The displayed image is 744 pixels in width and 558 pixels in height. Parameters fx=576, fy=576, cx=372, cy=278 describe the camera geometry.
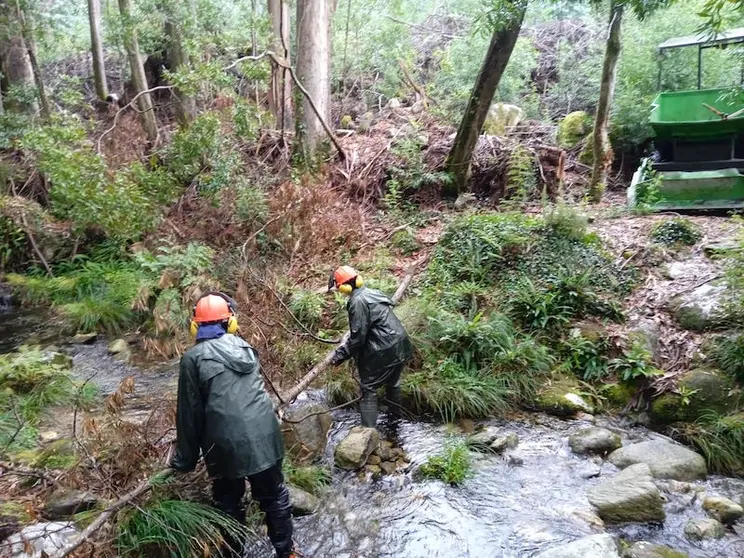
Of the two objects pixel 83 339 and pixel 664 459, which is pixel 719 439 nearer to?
pixel 664 459

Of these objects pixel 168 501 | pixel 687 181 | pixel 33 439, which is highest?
pixel 687 181

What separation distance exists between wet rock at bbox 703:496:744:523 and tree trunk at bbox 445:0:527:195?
233 inches

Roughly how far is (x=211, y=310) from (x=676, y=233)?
6.63 meters

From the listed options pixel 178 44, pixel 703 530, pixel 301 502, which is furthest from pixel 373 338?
pixel 178 44

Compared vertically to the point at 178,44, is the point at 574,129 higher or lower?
lower

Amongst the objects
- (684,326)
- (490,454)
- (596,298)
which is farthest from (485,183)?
(490,454)

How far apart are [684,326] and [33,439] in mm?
7036

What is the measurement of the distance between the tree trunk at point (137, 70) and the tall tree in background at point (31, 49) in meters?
2.01

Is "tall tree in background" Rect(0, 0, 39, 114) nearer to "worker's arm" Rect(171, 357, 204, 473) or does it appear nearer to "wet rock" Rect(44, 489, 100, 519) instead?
"wet rock" Rect(44, 489, 100, 519)

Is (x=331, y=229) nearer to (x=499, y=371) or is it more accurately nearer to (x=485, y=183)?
(x=485, y=183)

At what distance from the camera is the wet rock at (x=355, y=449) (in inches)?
211

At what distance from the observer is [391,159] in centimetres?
1193

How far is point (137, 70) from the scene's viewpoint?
1386 centimetres

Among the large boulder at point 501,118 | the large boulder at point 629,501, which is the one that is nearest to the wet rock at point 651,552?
the large boulder at point 629,501
